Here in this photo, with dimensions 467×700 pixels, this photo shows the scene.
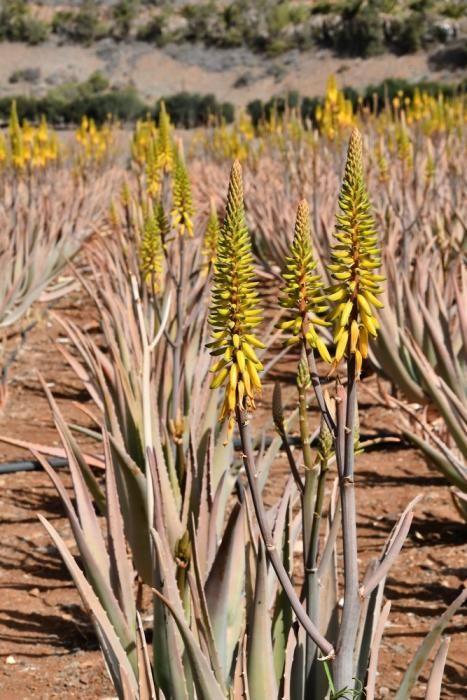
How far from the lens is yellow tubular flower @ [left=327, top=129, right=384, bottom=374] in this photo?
3.93 ft

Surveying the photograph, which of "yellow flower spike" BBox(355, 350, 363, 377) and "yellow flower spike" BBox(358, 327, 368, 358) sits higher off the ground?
"yellow flower spike" BBox(358, 327, 368, 358)

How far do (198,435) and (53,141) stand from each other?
332 inches

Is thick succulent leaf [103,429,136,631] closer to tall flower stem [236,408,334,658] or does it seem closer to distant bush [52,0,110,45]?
tall flower stem [236,408,334,658]

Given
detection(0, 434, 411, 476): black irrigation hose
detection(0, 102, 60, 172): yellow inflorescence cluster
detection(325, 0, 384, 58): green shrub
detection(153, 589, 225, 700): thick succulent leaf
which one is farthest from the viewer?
detection(325, 0, 384, 58): green shrub

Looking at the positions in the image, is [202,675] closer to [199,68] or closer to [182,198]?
[182,198]

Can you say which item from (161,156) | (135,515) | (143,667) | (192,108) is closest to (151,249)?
(161,156)

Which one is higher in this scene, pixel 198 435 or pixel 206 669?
pixel 206 669

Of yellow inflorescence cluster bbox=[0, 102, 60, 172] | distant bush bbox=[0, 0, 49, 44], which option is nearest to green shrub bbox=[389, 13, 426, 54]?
distant bush bbox=[0, 0, 49, 44]

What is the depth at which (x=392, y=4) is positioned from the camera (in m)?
44.2

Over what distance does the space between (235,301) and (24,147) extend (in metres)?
7.75

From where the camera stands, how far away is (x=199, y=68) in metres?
51.0

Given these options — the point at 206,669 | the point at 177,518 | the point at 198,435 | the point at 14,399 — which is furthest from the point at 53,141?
the point at 206,669

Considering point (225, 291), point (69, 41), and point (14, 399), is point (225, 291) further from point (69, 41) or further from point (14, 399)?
point (69, 41)

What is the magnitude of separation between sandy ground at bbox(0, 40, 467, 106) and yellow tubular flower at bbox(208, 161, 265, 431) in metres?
43.5
